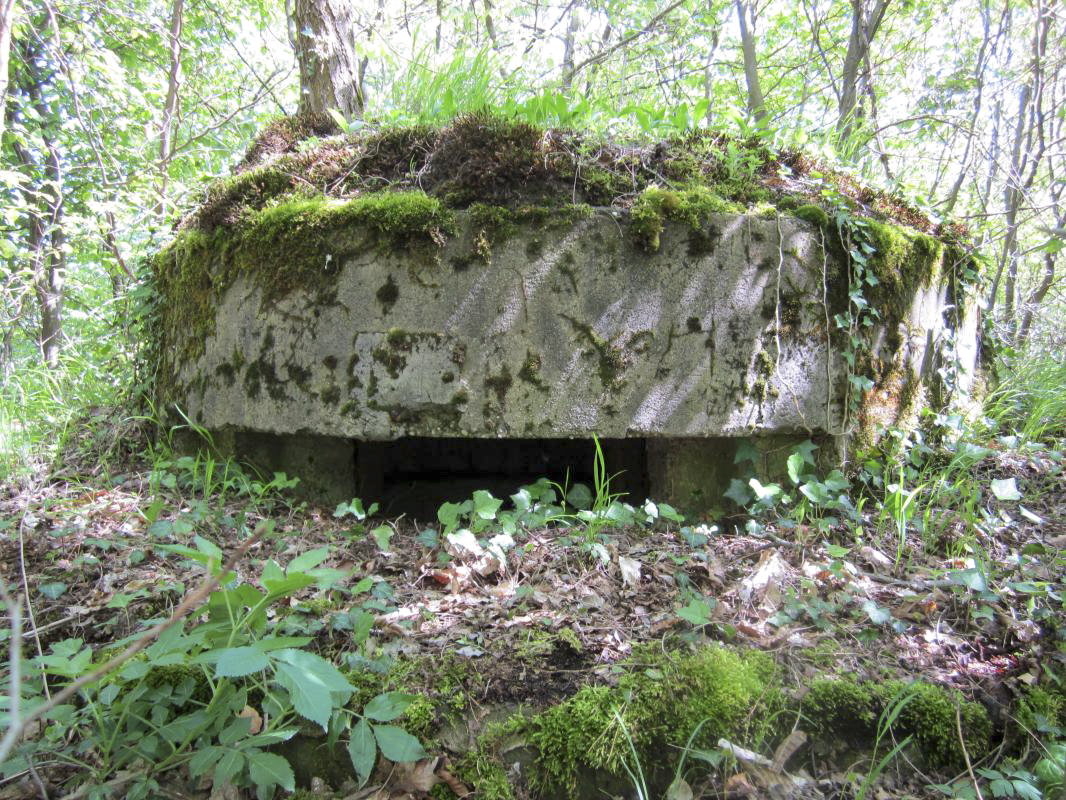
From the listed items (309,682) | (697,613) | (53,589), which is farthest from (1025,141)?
(53,589)

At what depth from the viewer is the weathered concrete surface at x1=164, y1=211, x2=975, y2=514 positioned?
248 centimetres

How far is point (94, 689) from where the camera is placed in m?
1.38

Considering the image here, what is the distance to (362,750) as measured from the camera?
1.29 meters

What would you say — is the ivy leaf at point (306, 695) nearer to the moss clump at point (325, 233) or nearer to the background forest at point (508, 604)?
the background forest at point (508, 604)

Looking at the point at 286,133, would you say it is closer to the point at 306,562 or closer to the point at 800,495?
the point at 306,562

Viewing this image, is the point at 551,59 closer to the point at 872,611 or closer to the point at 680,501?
the point at 680,501

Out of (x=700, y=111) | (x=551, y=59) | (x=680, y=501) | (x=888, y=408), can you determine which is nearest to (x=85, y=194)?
(x=551, y=59)

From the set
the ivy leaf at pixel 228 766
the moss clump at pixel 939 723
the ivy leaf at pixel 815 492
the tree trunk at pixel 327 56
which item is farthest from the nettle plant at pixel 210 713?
the tree trunk at pixel 327 56

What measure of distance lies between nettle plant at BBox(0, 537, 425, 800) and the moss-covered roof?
178cm

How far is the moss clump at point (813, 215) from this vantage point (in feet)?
8.57

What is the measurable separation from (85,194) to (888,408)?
794cm

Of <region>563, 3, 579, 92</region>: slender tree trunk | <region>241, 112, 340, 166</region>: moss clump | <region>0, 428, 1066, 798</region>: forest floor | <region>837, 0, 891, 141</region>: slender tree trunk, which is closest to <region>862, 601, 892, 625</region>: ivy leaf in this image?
<region>0, 428, 1066, 798</region>: forest floor

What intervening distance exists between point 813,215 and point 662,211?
0.67 m

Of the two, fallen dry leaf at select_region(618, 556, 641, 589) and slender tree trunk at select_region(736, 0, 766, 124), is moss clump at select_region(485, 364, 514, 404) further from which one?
slender tree trunk at select_region(736, 0, 766, 124)
